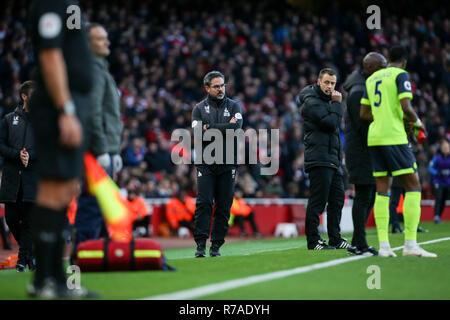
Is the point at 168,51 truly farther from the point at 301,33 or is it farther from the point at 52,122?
the point at 52,122

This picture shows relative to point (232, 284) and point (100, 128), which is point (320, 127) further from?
point (232, 284)

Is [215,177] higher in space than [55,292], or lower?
higher

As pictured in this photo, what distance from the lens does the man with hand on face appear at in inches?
243

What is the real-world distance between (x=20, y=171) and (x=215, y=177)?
2.34 m

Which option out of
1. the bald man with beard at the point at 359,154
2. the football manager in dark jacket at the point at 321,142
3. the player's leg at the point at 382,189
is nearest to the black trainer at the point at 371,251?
the bald man with beard at the point at 359,154

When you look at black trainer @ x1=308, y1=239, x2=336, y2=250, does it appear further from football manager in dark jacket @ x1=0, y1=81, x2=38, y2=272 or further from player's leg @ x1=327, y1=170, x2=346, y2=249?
football manager in dark jacket @ x1=0, y1=81, x2=38, y2=272

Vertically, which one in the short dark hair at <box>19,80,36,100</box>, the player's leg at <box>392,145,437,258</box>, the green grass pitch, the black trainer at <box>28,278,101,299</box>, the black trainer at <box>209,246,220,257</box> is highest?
the short dark hair at <box>19,80,36,100</box>

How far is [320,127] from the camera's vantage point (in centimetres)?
924

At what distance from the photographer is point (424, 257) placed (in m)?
7.54

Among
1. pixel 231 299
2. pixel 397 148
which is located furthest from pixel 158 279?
pixel 397 148

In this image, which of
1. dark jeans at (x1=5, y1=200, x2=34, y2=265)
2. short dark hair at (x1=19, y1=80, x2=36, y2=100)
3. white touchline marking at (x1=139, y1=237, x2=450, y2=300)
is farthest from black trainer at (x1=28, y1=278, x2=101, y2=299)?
short dark hair at (x1=19, y1=80, x2=36, y2=100)

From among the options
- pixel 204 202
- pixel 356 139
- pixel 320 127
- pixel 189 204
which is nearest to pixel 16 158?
pixel 204 202

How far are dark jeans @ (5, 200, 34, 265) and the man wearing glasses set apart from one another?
2.02 m

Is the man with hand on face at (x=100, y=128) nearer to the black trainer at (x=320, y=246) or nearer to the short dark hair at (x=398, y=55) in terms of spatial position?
the short dark hair at (x=398, y=55)
